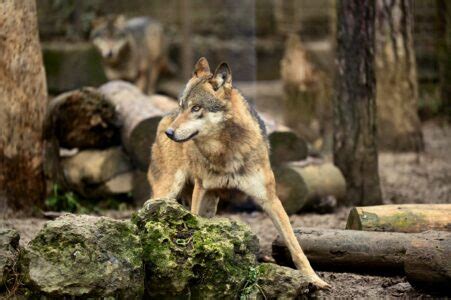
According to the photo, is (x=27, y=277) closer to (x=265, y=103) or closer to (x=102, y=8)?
(x=265, y=103)

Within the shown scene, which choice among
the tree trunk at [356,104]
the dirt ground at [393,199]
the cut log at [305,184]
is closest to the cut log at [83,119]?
the dirt ground at [393,199]

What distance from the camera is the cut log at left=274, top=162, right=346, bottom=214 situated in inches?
333

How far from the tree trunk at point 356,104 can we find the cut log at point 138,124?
77.2 inches

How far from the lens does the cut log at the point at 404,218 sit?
615 centimetres

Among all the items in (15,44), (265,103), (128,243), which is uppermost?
(15,44)

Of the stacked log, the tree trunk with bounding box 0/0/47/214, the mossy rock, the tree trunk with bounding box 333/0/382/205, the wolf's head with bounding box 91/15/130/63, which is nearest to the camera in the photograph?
the mossy rock

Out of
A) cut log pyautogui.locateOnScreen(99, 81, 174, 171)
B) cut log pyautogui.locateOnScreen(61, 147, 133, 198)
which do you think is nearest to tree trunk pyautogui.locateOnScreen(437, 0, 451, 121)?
cut log pyautogui.locateOnScreen(99, 81, 174, 171)

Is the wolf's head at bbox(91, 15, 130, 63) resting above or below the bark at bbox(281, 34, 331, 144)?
above

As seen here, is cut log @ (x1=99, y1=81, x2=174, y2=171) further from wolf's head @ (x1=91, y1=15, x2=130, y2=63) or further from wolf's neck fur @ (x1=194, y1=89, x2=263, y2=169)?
wolf's head @ (x1=91, y1=15, x2=130, y2=63)

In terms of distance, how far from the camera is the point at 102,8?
17391 mm

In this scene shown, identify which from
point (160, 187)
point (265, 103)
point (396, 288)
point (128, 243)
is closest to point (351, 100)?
point (160, 187)

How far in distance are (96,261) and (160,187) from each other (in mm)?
1979

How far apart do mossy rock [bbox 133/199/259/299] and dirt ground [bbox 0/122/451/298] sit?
71cm

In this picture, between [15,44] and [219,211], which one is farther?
[219,211]
